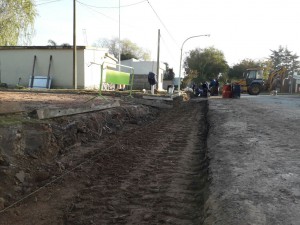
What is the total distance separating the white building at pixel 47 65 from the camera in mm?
31625

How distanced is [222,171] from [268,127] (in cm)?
537

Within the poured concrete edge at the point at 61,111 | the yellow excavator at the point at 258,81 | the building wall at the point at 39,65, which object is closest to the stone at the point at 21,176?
the poured concrete edge at the point at 61,111

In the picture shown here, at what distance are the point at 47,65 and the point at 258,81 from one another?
21005 millimetres

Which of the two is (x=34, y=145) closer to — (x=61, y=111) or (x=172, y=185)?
(x=61, y=111)

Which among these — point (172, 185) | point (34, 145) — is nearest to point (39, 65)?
point (34, 145)

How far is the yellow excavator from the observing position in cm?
3722

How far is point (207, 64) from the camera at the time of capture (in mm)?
77125

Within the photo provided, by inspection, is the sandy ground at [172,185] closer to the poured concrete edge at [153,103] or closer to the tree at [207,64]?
the poured concrete edge at [153,103]

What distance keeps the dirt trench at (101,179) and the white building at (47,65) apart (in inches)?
879

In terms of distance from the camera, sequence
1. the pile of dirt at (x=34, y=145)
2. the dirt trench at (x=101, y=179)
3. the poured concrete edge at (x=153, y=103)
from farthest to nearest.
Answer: the poured concrete edge at (x=153, y=103), the pile of dirt at (x=34, y=145), the dirt trench at (x=101, y=179)

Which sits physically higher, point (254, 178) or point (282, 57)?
point (282, 57)

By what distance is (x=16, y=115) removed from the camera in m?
7.57

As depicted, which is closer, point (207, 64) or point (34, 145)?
point (34, 145)

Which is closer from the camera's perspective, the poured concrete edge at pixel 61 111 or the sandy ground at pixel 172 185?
→ the sandy ground at pixel 172 185
